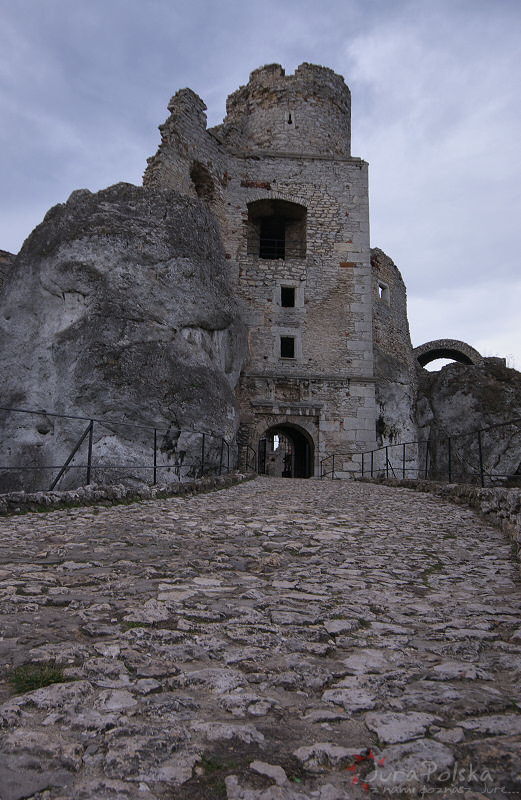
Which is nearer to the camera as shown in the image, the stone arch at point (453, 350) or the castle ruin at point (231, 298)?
the castle ruin at point (231, 298)

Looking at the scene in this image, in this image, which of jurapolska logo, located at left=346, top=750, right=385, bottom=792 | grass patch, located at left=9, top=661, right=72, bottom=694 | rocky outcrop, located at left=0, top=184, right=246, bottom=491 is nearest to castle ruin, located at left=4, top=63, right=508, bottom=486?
rocky outcrop, located at left=0, top=184, right=246, bottom=491

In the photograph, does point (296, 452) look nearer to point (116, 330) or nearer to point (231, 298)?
point (231, 298)

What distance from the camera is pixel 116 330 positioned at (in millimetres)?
11328

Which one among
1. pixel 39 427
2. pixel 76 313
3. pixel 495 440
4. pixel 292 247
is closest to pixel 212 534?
pixel 39 427

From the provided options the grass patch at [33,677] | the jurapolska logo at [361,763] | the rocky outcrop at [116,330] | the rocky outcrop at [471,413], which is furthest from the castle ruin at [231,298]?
the jurapolska logo at [361,763]

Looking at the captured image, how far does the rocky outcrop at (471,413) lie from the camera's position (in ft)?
72.1

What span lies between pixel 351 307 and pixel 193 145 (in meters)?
7.46

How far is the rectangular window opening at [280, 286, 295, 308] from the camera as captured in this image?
19.2 meters

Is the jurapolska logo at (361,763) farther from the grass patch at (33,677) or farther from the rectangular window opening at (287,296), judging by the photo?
the rectangular window opening at (287,296)

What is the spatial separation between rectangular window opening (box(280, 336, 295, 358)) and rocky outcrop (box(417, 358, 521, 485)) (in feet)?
25.1

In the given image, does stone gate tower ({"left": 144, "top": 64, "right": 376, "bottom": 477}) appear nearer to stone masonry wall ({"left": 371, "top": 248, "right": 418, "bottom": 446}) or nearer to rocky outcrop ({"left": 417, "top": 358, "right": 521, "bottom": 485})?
stone masonry wall ({"left": 371, "top": 248, "right": 418, "bottom": 446})

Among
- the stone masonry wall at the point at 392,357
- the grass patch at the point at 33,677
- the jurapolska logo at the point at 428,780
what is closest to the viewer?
the jurapolska logo at the point at 428,780

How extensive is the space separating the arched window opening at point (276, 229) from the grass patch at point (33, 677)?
1851 cm

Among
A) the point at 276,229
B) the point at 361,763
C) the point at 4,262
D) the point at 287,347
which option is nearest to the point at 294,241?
the point at 276,229
